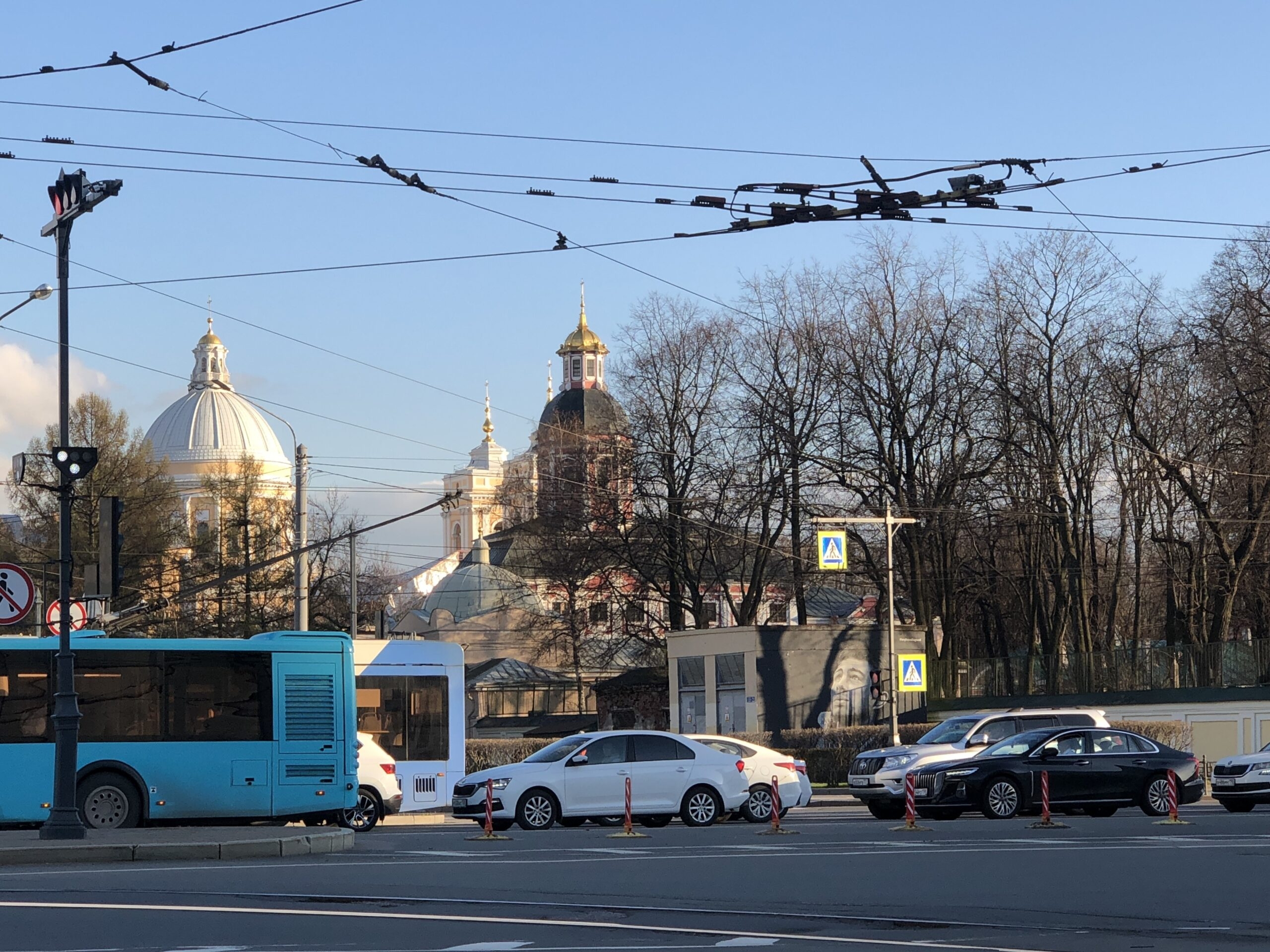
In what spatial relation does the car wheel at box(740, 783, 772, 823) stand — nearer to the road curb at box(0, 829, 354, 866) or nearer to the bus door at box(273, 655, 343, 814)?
the bus door at box(273, 655, 343, 814)

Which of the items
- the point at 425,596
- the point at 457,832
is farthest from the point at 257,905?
the point at 425,596

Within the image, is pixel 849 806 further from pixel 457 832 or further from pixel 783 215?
pixel 783 215

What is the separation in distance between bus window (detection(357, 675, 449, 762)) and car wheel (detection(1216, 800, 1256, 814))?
505 inches

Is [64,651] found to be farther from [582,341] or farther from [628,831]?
[582,341]

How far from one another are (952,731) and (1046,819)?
553 cm

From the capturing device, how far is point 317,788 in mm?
24109

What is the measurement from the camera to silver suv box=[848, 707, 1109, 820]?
2611 centimetres

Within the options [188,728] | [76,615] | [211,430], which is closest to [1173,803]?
[188,728]

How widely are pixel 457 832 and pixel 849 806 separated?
12579mm

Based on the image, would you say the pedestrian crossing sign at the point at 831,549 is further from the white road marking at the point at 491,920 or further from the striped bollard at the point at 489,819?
the white road marking at the point at 491,920

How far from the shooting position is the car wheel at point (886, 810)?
2691 centimetres

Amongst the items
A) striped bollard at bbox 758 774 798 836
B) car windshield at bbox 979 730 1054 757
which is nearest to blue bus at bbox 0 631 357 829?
striped bollard at bbox 758 774 798 836

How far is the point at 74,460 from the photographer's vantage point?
19703 mm

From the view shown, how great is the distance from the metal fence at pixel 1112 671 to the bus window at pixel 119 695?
31.1 metres
